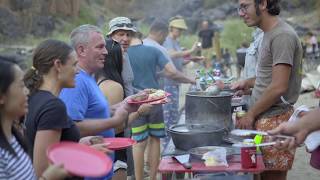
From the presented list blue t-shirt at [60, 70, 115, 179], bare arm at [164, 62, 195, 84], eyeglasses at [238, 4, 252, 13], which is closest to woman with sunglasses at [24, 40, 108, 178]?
blue t-shirt at [60, 70, 115, 179]

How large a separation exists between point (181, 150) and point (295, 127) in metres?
1.13

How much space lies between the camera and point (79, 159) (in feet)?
5.74

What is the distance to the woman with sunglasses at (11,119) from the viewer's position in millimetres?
1899

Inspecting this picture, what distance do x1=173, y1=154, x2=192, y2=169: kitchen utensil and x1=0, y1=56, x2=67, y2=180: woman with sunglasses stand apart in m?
1.21

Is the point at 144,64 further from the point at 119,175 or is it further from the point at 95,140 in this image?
the point at 95,140

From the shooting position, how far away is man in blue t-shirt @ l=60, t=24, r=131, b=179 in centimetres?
275

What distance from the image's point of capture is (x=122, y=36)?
4.60 metres

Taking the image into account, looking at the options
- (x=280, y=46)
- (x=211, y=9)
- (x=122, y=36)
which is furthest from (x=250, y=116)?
(x=211, y=9)

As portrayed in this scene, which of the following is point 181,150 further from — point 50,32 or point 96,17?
point 96,17

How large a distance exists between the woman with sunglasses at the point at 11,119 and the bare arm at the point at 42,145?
6.9 inches

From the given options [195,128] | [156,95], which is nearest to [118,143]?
[156,95]

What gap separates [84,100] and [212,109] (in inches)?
46.6

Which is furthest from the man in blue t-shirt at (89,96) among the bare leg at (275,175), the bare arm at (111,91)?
the bare leg at (275,175)

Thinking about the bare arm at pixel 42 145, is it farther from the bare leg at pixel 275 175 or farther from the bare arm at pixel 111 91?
the bare leg at pixel 275 175
